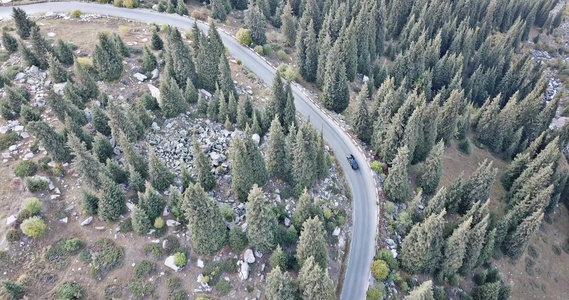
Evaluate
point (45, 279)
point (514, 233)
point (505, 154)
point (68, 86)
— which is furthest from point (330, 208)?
point (505, 154)

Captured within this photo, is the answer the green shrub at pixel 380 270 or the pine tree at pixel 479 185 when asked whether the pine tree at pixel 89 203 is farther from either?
the pine tree at pixel 479 185

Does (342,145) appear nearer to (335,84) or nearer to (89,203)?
(335,84)

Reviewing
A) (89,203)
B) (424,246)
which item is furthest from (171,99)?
(424,246)

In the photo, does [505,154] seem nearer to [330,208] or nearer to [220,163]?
[330,208]

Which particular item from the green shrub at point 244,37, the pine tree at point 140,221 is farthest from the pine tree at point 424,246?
the green shrub at point 244,37

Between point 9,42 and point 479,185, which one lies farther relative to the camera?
point 9,42

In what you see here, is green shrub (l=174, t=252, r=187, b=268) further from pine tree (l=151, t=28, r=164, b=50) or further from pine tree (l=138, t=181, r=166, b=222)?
pine tree (l=151, t=28, r=164, b=50)
